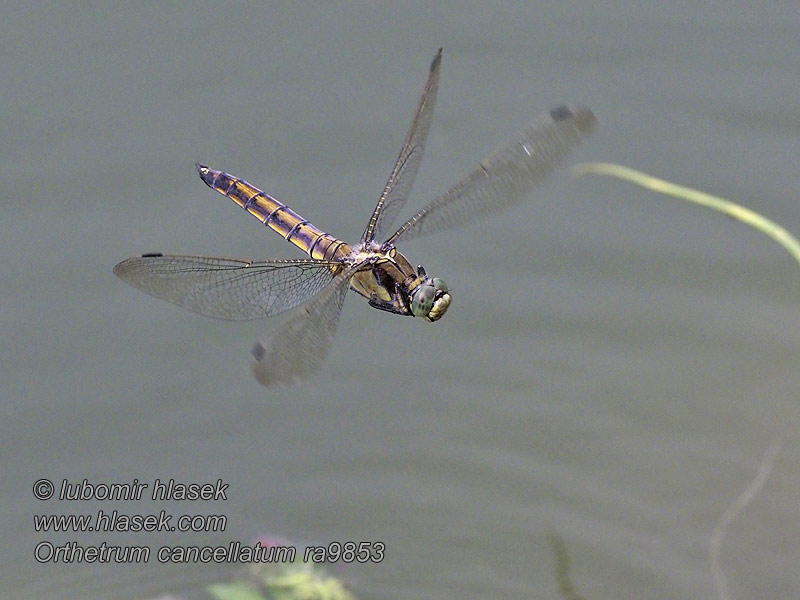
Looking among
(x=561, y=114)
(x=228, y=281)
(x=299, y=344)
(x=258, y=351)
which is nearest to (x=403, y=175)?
(x=561, y=114)

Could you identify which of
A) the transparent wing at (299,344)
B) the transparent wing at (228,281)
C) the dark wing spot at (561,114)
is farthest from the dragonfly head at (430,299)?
the dark wing spot at (561,114)

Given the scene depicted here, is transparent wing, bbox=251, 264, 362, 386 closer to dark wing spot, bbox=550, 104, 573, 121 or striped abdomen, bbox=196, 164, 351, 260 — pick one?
striped abdomen, bbox=196, 164, 351, 260

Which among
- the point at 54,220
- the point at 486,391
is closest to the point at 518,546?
the point at 486,391

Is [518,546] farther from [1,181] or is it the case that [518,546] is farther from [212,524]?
[1,181]

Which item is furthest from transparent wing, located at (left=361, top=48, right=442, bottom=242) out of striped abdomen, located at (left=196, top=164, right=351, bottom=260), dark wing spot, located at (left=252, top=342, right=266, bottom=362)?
dark wing spot, located at (left=252, top=342, right=266, bottom=362)

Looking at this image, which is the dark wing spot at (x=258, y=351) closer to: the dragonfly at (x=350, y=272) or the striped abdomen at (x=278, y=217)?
the dragonfly at (x=350, y=272)

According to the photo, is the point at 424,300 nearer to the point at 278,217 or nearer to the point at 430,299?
the point at 430,299

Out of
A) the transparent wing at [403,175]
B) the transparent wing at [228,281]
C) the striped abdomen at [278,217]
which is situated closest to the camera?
the transparent wing at [228,281]
